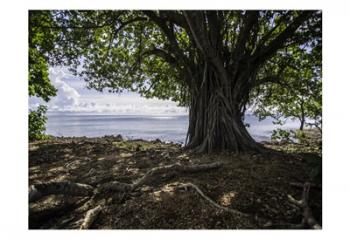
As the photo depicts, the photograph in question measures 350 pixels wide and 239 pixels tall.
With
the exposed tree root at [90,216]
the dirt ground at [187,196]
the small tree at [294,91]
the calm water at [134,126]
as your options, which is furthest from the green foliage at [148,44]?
the exposed tree root at [90,216]

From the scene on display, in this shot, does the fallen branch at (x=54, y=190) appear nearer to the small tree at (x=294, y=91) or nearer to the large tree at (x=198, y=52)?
the large tree at (x=198, y=52)

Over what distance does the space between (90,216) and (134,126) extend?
236 cm

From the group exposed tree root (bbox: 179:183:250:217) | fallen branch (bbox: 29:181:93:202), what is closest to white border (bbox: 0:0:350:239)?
fallen branch (bbox: 29:181:93:202)

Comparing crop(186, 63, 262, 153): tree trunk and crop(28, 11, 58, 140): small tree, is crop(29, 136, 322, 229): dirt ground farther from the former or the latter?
crop(28, 11, 58, 140): small tree

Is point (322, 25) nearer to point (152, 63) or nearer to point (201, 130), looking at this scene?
point (201, 130)

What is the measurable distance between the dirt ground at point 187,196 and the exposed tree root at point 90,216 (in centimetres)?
3

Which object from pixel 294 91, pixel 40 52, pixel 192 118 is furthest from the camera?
pixel 192 118

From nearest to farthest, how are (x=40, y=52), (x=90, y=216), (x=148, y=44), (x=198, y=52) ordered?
(x=90, y=216) < (x=40, y=52) < (x=198, y=52) < (x=148, y=44)

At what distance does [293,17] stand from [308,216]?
2405 millimetres

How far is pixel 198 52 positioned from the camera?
3662 mm

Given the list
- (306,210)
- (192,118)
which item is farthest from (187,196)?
(192,118)

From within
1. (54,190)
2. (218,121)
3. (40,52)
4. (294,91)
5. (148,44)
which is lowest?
(54,190)

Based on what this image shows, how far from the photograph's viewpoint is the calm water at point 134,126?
11.4ft

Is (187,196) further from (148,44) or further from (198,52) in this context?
(148,44)
